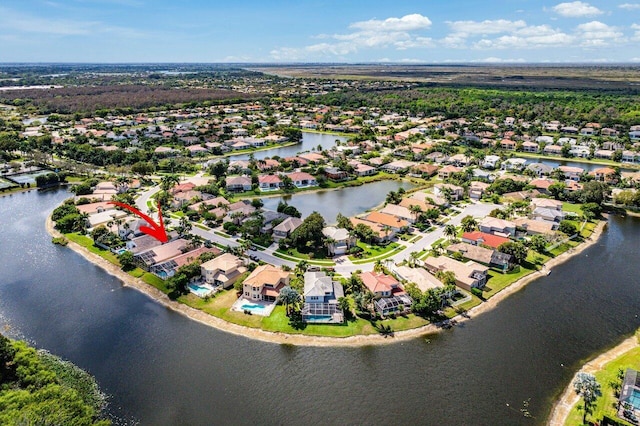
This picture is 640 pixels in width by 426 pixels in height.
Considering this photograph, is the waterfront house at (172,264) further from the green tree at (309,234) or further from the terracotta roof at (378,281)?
the terracotta roof at (378,281)

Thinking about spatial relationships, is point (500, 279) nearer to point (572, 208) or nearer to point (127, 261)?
point (572, 208)

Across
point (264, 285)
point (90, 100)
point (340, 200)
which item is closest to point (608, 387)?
point (264, 285)

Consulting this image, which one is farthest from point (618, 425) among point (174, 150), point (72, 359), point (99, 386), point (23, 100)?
point (23, 100)

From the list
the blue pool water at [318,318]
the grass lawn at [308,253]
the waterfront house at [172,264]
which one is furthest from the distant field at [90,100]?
the blue pool water at [318,318]

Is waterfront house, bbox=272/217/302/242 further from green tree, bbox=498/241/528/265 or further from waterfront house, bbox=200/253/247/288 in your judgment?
green tree, bbox=498/241/528/265

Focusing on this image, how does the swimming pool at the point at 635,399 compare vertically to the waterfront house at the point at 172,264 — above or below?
below

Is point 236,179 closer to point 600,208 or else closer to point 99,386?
point 99,386

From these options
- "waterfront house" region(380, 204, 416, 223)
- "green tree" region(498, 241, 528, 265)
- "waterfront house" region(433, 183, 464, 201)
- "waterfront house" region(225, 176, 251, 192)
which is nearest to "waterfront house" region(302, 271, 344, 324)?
"green tree" region(498, 241, 528, 265)
